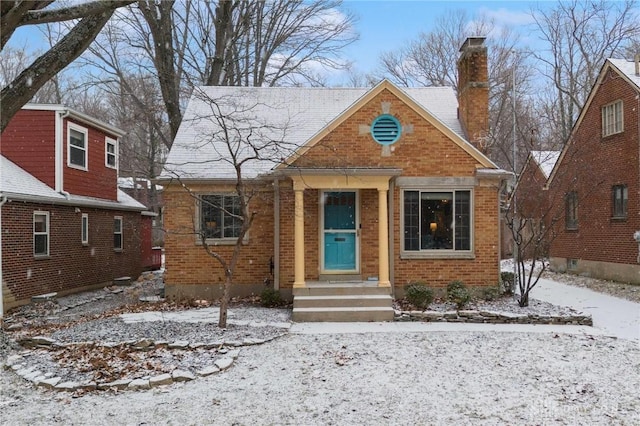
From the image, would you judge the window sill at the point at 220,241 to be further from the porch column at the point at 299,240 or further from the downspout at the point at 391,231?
the downspout at the point at 391,231

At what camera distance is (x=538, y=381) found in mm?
5980

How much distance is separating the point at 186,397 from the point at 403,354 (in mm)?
3159

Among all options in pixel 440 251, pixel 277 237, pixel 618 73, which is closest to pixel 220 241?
pixel 277 237

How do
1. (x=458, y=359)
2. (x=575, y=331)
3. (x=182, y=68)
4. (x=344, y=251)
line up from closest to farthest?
(x=458, y=359), (x=575, y=331), (x=344, y=251), (x=182, y=68)

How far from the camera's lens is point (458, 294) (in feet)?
33.0

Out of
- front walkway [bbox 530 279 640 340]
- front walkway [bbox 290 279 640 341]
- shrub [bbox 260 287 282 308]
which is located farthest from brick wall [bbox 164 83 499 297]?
front walkway [bbox 530 279 640 340]

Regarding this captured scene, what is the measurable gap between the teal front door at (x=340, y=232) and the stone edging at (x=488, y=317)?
80.7 inches

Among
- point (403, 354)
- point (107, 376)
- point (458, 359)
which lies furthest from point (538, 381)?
point (107, 376)

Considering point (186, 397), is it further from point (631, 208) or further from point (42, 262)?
point (631, 208)

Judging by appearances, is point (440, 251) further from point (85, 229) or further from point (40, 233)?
point (85, 229)

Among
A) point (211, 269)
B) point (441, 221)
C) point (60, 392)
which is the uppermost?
point (441, 221)

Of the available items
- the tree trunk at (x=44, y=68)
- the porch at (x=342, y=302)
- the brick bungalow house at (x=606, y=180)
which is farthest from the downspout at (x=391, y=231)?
the tree trunk at (x=44, y=68)

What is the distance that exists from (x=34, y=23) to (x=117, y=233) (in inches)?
494

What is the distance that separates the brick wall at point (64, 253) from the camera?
39.1 feet
